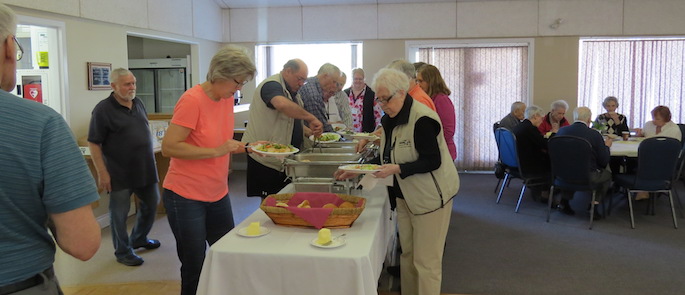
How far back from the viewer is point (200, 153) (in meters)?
2.17

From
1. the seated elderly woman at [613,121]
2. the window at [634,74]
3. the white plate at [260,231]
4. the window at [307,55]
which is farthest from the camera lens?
the window at [307,55]

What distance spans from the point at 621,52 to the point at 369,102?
4.30 meters

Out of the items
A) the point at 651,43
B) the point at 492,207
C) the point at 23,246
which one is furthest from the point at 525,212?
the point at 23,246

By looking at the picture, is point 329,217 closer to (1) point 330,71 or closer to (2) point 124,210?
(1) point 330,71

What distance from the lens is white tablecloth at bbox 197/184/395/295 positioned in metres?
1.89

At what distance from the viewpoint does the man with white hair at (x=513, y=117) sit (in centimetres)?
600

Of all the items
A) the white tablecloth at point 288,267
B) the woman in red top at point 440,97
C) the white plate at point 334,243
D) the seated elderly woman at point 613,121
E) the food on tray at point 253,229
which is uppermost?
the woman in red top at point 440,97

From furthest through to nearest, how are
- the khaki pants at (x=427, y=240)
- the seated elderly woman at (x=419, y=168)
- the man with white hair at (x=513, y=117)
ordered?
the man with white hair at (x=513, y=117), the khaki pants at (x=427, y=240), the seated elderly woman at (x=419, y=168)

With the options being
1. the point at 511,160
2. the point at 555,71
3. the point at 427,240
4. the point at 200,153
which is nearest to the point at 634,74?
the point at 555,71

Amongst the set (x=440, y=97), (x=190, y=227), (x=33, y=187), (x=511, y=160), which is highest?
(x=440, y=97)

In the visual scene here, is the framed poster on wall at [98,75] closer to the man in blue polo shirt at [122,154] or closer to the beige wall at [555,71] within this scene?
the man in blue polo shirt at [122,154]

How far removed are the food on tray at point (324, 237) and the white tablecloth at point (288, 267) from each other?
0.04 metres

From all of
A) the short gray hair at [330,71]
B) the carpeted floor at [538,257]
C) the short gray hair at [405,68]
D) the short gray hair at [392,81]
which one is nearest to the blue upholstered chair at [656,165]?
the carpeted floor at [538,257]

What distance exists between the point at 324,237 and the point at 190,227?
24.3 inches
